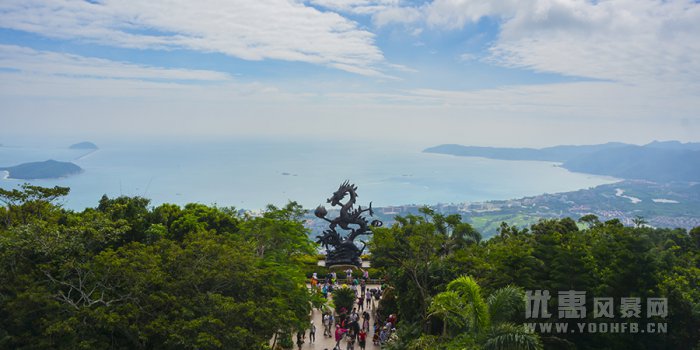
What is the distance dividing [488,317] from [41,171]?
359 feet

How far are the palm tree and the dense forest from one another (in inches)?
1.1

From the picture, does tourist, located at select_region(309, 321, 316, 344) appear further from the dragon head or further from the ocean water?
the ocean water

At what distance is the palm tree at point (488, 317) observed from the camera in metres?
8.50

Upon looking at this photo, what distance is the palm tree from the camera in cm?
850

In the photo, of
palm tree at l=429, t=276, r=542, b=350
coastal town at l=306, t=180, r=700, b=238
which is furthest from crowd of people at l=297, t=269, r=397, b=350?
coastal town at l=306, t=180, r=700, b=238

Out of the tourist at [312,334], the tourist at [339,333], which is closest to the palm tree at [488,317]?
the tourist at [339,333]

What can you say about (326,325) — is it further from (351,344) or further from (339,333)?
(351,344)

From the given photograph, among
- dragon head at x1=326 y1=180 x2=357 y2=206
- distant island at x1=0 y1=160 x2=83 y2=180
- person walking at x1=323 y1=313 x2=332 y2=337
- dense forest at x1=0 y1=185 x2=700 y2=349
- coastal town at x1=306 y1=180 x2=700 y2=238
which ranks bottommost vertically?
coastal town at x1=306 y1=180 x2=700 y2=238

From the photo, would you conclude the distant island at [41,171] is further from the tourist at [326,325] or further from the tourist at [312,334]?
the tourist at [312,334]

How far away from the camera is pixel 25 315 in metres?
10.5

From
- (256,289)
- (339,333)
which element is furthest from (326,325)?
(256,289)

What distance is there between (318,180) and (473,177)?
65.6 metres

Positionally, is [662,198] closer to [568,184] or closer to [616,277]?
[568,184]

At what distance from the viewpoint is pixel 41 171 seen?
3868 inches
